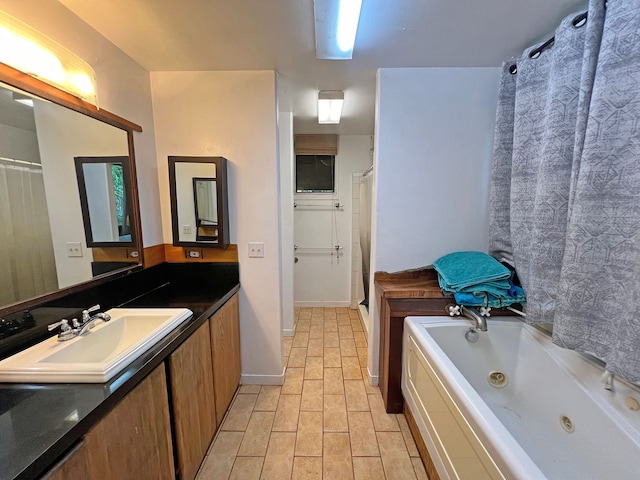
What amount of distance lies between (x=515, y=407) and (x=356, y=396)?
1.00 meters

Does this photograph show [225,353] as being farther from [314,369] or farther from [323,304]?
[323,304]

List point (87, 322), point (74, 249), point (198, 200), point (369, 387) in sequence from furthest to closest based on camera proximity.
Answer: point (369, 387), point (198, 200), point (74, 249), point (87, 322)

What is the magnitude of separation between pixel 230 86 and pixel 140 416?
196 cm

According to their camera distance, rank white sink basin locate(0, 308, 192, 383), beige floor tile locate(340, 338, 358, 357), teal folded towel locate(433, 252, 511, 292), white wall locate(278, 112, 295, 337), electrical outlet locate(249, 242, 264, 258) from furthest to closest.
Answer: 1. white wall locate(278, 112, 295, 337)
2. beige floor tile locate(340, 338, 358, 357)
3. electrical outlet locate(249, 242, 264, 258)
4. teal folded towel locate(433, 252, 511, 292)
5. white sink basin locate(0, 308, 192, 383)

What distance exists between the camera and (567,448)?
4.00ft

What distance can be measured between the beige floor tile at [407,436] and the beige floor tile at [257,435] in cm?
85

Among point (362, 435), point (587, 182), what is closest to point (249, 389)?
point (362, 435)

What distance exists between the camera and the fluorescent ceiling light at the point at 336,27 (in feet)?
3.80

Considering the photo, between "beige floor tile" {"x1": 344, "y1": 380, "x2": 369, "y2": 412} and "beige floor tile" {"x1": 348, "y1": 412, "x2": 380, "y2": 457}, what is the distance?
0.06 m

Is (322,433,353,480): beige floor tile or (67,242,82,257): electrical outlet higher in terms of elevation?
(67,242,82,257): electrical outlet

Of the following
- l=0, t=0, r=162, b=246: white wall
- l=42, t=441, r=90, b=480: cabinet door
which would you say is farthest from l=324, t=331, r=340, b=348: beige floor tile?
l=42, t=441, r=90, b=480: cabinet door

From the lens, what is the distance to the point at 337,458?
4.83 feet

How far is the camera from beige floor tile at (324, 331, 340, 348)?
8.86 feet

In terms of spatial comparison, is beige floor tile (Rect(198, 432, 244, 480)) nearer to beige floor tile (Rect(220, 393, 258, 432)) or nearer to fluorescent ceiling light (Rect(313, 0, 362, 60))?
beige floor tile (Rect(220, 393, 258, 432))
